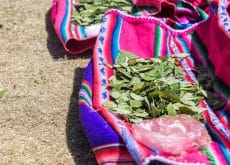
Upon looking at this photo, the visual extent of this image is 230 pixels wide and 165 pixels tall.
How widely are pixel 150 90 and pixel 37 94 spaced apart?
65 centimetres

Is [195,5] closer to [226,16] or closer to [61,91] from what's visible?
[226,16]

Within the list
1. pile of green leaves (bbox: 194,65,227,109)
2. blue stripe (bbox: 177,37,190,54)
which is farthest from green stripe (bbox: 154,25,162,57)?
pile of green leaves (bbox: 194,65,227,109)

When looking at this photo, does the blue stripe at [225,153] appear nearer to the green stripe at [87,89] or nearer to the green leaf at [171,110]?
the green leaf at [171,110]

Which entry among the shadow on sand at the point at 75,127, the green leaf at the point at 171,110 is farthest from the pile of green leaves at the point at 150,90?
the shadow on sand at the point at 75,127

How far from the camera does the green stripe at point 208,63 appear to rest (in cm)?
245

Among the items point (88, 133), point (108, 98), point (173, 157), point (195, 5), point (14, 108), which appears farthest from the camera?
point (195, 5)

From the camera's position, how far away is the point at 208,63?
2697mm

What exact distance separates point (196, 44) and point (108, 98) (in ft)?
2.23

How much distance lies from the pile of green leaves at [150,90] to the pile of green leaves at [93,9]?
24.8 inches

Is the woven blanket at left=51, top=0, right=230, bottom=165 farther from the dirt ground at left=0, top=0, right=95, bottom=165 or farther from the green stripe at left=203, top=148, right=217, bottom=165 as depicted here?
the dirt ground at left=0, top=0, right=95, bottom=165

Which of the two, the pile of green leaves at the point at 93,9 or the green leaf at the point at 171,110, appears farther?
the pile of green leaves at the point at 93,9

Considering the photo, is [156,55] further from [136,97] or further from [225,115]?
[225,115]

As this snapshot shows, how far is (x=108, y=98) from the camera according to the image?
2.43 m

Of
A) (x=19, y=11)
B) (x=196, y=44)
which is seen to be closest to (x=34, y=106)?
(x=196, y=44)
